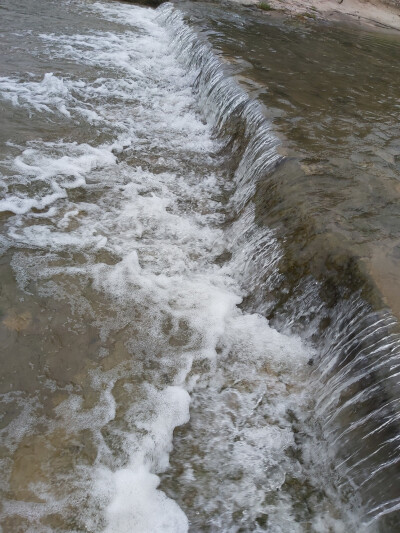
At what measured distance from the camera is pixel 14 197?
4.64 metres

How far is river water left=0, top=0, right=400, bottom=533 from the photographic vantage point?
2.60 meters

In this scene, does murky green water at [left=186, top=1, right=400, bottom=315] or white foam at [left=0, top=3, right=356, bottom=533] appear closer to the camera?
white foam at [left=0, top=3, right=356, bottom=533]

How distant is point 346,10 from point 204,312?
15.7m

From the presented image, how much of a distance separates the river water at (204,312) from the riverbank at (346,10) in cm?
832

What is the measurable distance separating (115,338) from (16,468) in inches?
47.2

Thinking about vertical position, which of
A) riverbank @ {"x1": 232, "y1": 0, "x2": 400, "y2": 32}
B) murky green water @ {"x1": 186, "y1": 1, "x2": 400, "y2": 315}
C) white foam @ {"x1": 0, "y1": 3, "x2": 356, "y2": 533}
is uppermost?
riverbank @ {"x1": 232, "y1": 0, "x2": 400, "y2": 32}

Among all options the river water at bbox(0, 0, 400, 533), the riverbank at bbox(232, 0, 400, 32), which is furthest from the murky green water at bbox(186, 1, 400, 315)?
the riverbank at bbox(232, 0, 400, 32)

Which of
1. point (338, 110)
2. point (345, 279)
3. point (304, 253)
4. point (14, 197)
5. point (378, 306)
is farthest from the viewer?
point (338, 110)

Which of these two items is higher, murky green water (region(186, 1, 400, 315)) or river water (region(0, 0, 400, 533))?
murky green water (region(186, 1, 400, 315))

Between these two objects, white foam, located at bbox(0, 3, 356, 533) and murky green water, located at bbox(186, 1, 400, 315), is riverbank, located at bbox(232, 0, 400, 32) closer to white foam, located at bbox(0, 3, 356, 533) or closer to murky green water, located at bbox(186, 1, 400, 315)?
murky green water, located at bbox(186, 1, 400, 315)

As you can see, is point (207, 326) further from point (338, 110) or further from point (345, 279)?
point (338, 110)

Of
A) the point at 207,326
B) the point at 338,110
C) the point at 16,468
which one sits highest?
the point at 338,110

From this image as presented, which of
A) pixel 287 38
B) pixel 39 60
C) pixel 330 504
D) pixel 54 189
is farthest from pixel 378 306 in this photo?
pixel 287 38

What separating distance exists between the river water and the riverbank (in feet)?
27.3
